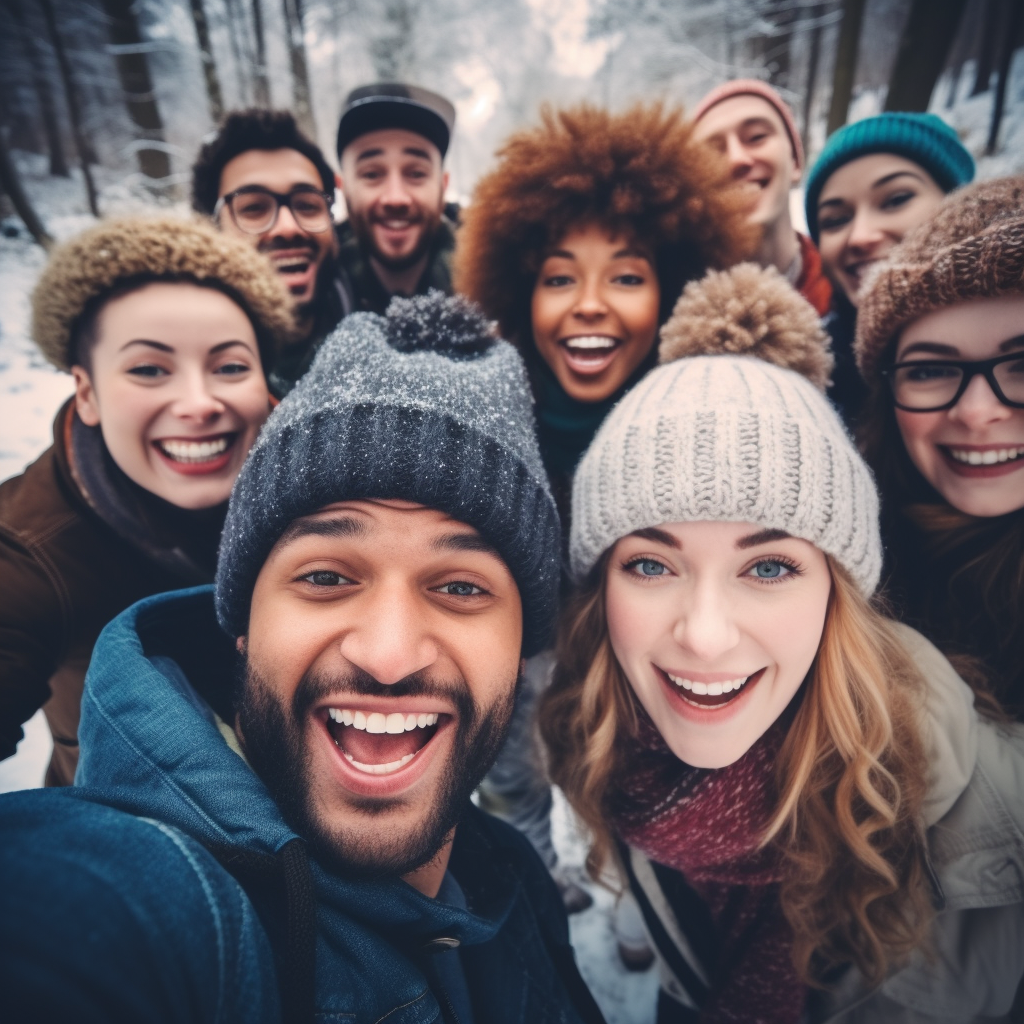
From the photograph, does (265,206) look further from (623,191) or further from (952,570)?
(952,570)

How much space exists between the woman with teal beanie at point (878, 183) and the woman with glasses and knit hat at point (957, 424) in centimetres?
64

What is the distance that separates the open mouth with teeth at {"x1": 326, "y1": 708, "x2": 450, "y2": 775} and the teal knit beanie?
317 cm

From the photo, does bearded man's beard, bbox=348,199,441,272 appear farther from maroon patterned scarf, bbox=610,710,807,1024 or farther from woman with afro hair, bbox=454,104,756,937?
maroon patterned scarf, bbox=610,710,807,1024

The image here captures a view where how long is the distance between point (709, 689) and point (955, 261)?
52.6 inches

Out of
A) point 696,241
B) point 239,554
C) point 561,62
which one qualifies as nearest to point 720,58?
point 561,62

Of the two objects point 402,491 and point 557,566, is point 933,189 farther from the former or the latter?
point 402,491

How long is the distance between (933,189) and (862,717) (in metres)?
2.58

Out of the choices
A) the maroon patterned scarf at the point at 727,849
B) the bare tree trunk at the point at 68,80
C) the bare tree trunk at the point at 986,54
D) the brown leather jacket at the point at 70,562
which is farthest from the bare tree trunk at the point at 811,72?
the brown leather jacket at the point at 70,562

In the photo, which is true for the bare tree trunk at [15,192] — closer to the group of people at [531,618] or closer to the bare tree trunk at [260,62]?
the bare tree trunk at [260,62]

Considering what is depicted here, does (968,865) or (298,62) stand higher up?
(298,62)

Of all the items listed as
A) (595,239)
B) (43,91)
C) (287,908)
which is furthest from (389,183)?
(43,91)

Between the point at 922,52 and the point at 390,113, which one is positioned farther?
the point at 922,52

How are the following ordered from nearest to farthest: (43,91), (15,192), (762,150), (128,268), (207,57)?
1. (128,268)
2. (762,150)
3. (15,192)
4. (207,57)
5. (43,91)

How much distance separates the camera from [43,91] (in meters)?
9.88
